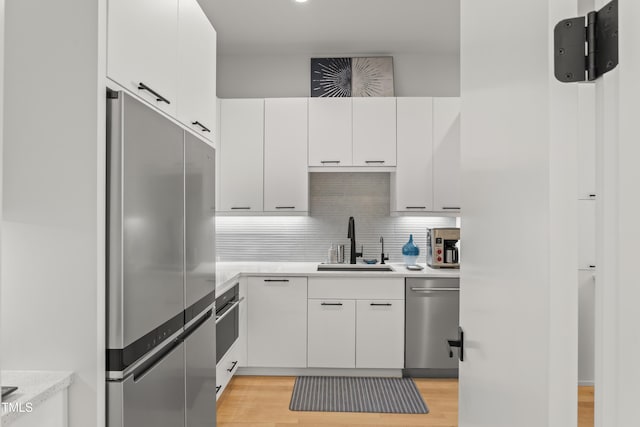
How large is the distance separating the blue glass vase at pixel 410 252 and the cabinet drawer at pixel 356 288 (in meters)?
0.47

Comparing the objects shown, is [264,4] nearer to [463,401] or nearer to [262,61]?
[262,61]

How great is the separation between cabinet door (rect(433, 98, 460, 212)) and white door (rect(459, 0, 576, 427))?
2562 mm

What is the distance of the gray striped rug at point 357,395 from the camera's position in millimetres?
2893

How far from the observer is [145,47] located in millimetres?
1450

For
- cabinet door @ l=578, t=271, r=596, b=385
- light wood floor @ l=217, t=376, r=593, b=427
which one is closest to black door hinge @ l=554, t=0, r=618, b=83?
cabinet door @ l=578, t=271, r=596, b=385

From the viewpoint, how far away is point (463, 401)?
119 cm

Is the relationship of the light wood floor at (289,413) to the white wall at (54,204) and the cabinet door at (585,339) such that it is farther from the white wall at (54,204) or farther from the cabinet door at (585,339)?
the cabinet door at (585,339)

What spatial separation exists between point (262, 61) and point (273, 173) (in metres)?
1.14

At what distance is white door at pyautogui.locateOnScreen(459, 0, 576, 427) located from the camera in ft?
2.08

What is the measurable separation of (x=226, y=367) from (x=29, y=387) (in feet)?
6.37

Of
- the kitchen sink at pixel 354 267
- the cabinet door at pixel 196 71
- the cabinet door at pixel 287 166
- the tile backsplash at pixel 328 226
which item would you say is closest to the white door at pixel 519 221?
the cabinet door at pixel 196 71

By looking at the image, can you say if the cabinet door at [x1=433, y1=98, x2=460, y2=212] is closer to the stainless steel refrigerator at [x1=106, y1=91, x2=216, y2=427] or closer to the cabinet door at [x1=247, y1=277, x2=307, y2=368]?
the cabinet door at [x1=247, y1=277, x2=307, y2=368]

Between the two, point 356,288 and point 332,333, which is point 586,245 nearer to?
point 356,288

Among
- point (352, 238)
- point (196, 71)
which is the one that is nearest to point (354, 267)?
point (352, 238)
